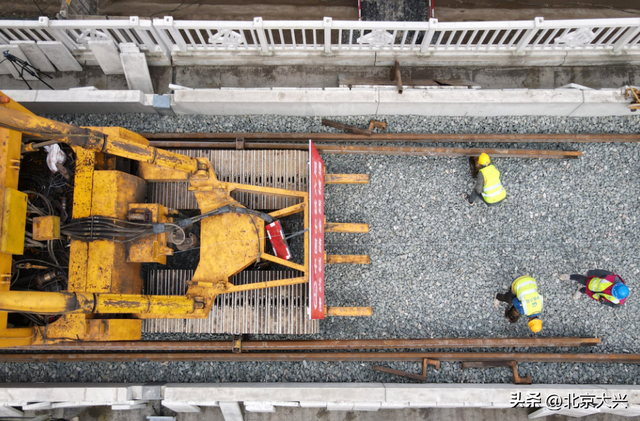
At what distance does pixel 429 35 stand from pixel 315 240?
4.42 meters

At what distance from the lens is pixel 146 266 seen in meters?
7.51

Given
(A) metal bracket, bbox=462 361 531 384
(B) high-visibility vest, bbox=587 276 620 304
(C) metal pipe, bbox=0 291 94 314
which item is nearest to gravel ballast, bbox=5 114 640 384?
(A) metal bracket, bbox=462 361 531 384

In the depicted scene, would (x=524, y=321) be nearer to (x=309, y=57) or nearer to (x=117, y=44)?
(x=309, y=57)

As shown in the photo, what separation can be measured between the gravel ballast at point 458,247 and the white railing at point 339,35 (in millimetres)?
1416

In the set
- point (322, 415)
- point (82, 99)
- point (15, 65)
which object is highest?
point (15, 65)

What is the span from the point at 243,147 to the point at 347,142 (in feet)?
6.73

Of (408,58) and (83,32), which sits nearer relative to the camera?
(83,32)

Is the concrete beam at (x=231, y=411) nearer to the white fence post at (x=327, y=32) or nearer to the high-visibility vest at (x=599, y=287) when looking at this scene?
the high-visibility vest at (x=599, y=287)

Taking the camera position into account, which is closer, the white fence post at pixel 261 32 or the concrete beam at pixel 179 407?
the concrete beam at pixel 179 407

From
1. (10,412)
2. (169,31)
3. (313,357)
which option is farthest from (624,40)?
(10,412)

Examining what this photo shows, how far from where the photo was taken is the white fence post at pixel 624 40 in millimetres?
7406

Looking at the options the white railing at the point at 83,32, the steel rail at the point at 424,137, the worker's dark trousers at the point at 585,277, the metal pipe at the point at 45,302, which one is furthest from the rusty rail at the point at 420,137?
the metal pipe at the point at 45,302

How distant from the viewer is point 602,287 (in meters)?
6.78

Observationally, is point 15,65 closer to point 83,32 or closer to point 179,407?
point 83,32
